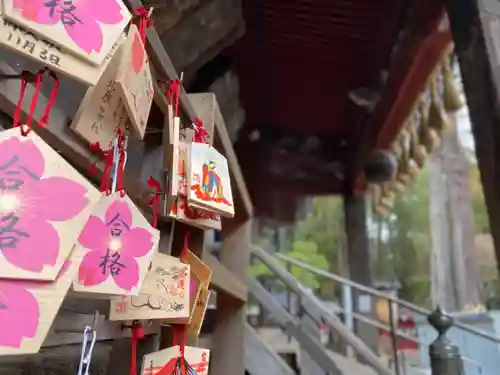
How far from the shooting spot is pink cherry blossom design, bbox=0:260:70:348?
565 millimetres

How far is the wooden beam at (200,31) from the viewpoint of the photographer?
2293 mm

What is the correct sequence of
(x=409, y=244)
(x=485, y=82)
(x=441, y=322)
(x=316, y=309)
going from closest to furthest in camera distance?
(x=485, y=82)
(x=441, y=322)
(x=316, y=309)
(x=409, y=244)

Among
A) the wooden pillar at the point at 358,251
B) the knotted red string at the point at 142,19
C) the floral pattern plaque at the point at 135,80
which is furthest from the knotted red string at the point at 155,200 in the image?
the wooden pillar at the point at 358,251

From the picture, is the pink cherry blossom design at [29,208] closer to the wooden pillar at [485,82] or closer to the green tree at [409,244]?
the wooden pillar at [485,82]

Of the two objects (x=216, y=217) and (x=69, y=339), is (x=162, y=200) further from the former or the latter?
(x=69, y=339)

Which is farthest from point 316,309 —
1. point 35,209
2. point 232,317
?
point 35,209

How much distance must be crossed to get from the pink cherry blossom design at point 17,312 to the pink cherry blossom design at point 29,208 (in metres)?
0.02

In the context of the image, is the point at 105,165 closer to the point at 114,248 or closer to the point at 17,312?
the point at 114,248

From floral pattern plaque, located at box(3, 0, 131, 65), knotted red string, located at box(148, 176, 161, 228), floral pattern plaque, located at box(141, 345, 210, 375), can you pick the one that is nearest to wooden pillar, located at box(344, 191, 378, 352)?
floral pattern plaque, located at box(141, 345, 210, 375)

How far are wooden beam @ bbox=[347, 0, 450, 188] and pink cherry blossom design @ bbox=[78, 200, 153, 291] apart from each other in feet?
6.39

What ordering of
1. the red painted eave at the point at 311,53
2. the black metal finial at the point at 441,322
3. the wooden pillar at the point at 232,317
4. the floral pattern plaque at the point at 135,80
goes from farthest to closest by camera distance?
1. the red painted eave at the point at 311,53
2. the black metal finial at the point at 441,322
3. the wooden pillar at the point at 232,317
4. the floral pattern plaque at the point at 135,80

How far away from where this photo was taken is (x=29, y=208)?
0.60 metres

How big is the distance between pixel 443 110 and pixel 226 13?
4.57 feet

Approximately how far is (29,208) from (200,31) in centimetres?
190
